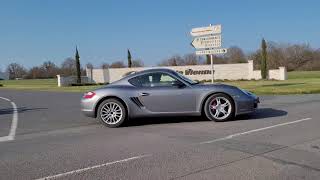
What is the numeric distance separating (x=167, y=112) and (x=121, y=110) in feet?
3.54

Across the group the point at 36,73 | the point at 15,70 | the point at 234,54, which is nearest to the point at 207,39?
the point at 234,54

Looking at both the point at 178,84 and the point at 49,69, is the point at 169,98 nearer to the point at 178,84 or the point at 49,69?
the point at 178,84

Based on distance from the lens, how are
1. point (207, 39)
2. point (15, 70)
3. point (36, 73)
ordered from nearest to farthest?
1. point (207, 39)
2. point (36, 73)
3. point (15, 70)

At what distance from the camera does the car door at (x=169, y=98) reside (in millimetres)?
9875

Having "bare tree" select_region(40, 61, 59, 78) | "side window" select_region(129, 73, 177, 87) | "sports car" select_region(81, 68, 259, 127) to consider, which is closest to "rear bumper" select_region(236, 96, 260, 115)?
"sports car" select_region(81, 68, 259, 127)

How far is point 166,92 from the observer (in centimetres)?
991

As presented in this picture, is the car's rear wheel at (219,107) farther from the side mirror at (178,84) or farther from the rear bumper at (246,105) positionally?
the side mirror at (178,84)

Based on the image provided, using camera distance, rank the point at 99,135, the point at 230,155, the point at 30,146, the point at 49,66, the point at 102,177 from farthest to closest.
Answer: the point at 49,66 < the point at 99,135 < the point at 30,146 < the point at 230,155 < the point at 102,177

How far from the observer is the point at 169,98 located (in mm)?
9875

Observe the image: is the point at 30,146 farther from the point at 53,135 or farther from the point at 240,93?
the point at 240,93

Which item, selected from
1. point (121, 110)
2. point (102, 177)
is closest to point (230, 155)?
point (102, 177)

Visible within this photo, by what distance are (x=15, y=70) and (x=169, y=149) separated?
123 meters

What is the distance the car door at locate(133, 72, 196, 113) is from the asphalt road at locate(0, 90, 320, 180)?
40 cm

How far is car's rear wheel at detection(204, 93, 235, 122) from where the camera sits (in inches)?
392
